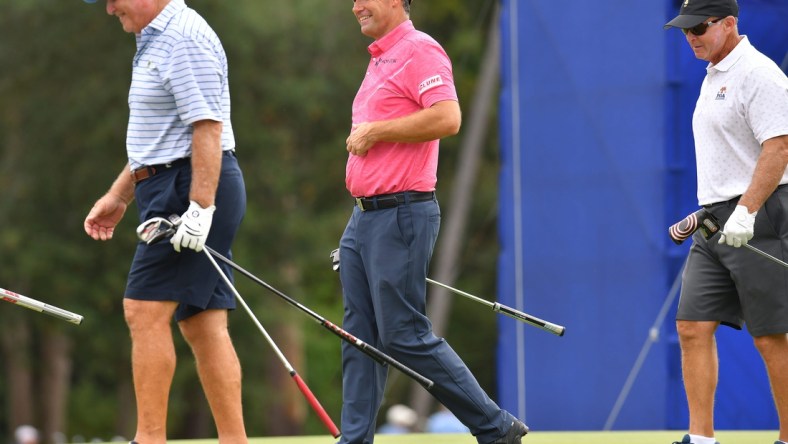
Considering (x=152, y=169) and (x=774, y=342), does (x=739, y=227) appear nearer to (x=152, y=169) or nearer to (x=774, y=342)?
(x=774, y=342)

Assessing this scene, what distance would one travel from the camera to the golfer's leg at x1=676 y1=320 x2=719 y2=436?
6.53m

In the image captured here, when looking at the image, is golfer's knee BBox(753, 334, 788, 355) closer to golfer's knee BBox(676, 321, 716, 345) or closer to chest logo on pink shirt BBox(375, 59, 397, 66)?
golfer's knee BBox(676, 321, 716, 345)

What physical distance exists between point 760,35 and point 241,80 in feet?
44.7

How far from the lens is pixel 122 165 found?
853 inches

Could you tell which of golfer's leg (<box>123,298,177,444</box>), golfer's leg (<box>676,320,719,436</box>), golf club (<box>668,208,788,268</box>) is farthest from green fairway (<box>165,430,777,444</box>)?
golfer's leg (<box>123,298,177,444</box>)

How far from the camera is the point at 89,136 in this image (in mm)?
22188

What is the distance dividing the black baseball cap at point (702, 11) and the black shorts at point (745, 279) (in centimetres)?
75

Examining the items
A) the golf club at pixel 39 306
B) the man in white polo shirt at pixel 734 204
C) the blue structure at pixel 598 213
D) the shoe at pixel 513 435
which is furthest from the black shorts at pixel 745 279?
the blue structure at pixel 598 213

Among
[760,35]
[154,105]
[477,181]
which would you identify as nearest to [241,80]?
[477,181]

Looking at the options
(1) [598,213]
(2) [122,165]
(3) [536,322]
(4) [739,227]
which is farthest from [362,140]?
(2) [122,165]

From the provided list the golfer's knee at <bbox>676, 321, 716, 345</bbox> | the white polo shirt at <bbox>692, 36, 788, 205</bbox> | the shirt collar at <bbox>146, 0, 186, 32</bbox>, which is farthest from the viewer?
the golfer's knee at <bbox>676, 321, 716, 345</bbox>

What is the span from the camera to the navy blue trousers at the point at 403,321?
598cm

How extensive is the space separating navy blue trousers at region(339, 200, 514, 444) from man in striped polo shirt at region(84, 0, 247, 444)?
0.59 meters

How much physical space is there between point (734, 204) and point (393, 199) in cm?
148
